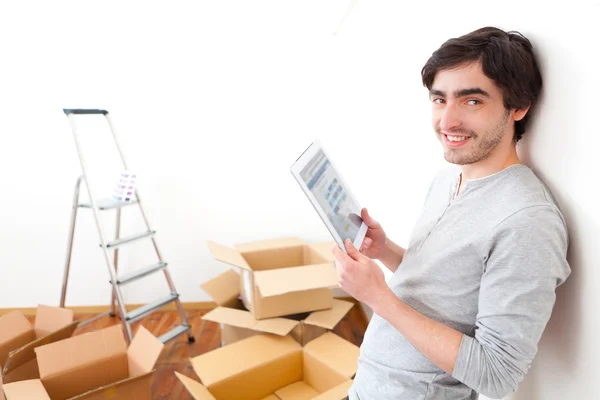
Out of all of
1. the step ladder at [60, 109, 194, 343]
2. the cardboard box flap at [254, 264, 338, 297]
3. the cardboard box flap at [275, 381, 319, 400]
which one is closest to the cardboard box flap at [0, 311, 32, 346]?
the step ladder at [60, 109, 194, 343]

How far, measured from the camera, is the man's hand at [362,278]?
835 millimetres

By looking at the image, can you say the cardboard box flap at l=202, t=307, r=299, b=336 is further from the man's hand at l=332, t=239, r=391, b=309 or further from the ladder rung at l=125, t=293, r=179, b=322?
the man's hand at l=332, t=239, r=391, b=309

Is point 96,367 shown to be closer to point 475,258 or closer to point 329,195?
point 329,195

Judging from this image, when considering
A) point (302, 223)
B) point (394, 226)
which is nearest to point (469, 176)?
point (394, 226)

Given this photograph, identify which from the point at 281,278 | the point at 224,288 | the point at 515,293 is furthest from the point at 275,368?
the point at 515,293

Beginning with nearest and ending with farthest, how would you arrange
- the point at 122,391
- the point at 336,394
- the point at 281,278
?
the point at 336,394 < the point at 122,391 < the point at 281,278

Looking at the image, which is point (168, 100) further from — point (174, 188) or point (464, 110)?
point (464, 110)

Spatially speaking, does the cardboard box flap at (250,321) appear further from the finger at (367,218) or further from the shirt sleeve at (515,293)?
the shirt sleeve at (515,293)

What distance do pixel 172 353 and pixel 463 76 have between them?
2.20 metres

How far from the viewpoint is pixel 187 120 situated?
8.42ft

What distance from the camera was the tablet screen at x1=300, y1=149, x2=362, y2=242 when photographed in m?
0.89

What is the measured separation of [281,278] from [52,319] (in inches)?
45.4

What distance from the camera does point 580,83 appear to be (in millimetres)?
647

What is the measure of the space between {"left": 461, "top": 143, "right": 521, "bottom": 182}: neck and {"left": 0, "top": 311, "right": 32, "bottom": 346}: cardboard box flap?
216 centimetres
